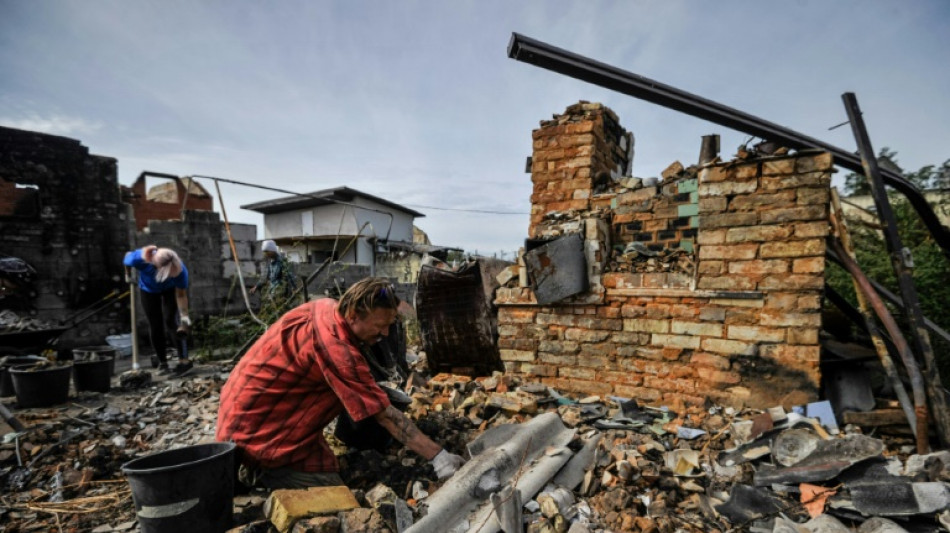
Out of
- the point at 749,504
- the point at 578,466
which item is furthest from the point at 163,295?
the point at 749,504

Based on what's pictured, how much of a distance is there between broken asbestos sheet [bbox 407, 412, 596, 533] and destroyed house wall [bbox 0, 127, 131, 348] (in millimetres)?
8155

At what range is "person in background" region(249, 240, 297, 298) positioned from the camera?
21.9 feet

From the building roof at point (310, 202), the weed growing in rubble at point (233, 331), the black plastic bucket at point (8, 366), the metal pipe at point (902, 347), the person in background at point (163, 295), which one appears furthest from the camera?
the building roof at point (310, 202)

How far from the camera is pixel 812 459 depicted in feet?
7.41

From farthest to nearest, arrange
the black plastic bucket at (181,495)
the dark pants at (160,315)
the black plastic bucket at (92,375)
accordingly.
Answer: the dark pants at (160,315) → the black plastic bucket at (92,375) → the black plastic bucket at (181,495)

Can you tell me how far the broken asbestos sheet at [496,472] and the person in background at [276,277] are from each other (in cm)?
530

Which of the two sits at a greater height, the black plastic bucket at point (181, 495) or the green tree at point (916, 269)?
the green tree at point (916, 269)

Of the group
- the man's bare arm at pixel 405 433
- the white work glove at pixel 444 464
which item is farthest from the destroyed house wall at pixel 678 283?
the man's bare arm at pixel 405 433

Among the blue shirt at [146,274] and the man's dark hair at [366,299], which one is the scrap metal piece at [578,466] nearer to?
the man's dark hair at [366,299]

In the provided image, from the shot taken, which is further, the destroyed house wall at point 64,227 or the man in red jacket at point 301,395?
the destroyed house wall at point 64,227

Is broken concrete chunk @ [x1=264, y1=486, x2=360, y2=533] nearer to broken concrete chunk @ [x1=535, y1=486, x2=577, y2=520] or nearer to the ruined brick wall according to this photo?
broken concrete chunk @ [x1=535, y1=486, x2=577, y2=520]

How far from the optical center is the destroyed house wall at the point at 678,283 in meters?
2.90

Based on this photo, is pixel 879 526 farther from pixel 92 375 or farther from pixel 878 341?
pixel 92 375

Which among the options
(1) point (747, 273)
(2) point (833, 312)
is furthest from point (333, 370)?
(2) point (833, 312)
